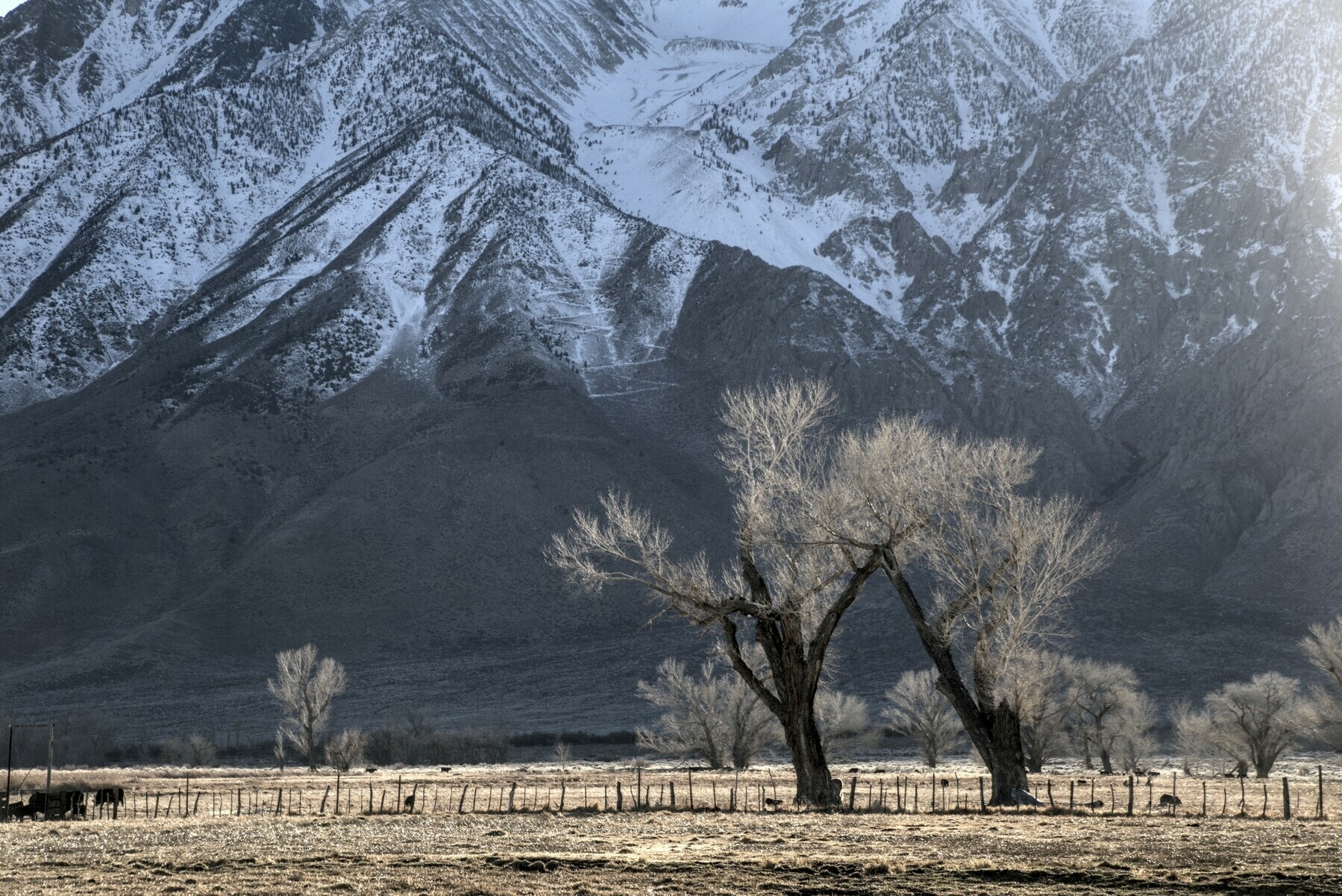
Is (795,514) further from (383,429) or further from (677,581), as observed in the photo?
(383,429)

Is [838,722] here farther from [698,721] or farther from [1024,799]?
[1024,799]

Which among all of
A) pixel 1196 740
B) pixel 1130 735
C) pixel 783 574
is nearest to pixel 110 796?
pixel 783 574

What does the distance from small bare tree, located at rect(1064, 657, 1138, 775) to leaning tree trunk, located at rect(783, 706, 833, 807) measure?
3176 cm

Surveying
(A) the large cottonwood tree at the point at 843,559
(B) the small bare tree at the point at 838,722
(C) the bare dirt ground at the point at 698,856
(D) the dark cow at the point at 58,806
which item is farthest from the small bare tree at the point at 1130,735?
(D) the dark cow at the point at 58,806

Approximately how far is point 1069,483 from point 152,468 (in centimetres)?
9015

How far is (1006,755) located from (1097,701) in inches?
1358

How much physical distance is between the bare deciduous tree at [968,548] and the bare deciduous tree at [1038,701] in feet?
2.13

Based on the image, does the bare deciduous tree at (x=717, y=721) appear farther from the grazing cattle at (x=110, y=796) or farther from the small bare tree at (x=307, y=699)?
the grazing cattle at (x=110, y=796)

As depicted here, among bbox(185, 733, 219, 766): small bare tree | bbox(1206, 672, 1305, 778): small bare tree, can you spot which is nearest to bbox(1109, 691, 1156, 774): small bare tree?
bbox(1206, 672, 1305, 778): small bare tree

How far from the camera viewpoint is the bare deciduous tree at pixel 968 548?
31359 millimetres

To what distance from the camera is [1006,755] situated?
3177 cm

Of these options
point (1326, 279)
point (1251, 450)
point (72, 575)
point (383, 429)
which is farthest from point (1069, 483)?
point (72, 575)

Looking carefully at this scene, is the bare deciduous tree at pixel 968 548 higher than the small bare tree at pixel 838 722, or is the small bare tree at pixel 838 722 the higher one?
the bare deciduous tree at pixel 968 548

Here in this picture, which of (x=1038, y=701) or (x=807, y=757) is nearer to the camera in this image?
(x=807, y=757)
